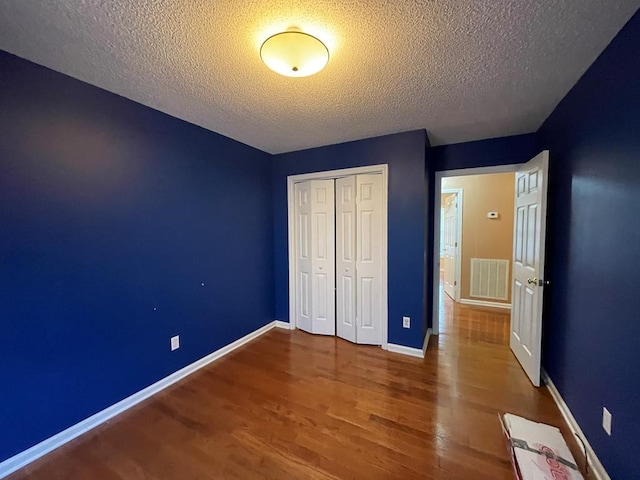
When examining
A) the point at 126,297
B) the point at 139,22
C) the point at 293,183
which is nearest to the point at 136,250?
the point at 126,297

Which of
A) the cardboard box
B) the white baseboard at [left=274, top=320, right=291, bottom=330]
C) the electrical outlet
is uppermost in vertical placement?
the electrical outlet

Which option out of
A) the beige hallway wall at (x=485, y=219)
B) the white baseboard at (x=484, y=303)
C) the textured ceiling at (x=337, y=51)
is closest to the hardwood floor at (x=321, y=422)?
the white baseboard at (x=484, y=303)

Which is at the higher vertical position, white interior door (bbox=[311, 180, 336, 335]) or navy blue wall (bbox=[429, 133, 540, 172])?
navy blue wall (bbox=[429, 133, 540, 172])

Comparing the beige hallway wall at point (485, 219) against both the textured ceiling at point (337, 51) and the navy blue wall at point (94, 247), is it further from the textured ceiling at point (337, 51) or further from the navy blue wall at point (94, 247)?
the navy blue wall at point (94, 247)

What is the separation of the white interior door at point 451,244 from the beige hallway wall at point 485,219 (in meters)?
0.19

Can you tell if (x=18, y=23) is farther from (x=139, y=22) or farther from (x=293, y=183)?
(x=293, y=183)

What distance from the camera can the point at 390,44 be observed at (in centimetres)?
140

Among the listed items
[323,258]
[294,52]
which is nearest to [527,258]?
[323,258]

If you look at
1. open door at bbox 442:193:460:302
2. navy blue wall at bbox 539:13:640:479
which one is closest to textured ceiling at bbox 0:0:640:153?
navy blue wall at bbox 539:13:640:479

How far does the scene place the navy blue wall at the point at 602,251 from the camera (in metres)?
1.21

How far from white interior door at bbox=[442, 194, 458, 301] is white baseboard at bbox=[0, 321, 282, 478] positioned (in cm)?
415

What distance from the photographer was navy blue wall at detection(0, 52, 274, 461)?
148 cm

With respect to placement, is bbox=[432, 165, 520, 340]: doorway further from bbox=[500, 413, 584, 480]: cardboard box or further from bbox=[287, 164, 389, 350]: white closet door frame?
bbox=[500, 413, 584, 480]: cardboard box

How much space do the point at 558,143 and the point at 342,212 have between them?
2.01m
